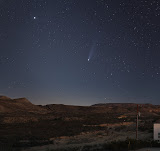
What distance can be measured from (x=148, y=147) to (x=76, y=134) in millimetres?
14435

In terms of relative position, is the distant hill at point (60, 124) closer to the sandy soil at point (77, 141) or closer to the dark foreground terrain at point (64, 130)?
the dark foreground terrain at point (64, 130)

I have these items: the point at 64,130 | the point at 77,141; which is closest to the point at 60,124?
the point at 64,130

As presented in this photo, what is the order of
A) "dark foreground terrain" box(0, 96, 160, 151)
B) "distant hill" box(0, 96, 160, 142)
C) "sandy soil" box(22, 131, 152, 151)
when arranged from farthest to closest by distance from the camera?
"distant hill" box(0, 96, 160, 142) < "dark foreground terrain" box(0, 96, 160, 151) < "sandy soil" box(22, 131, 152, 151)

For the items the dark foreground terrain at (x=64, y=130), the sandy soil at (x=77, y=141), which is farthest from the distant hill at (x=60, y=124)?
the sandy soil at (x=77, y=141)

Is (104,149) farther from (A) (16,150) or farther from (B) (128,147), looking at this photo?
(A) (16,150)

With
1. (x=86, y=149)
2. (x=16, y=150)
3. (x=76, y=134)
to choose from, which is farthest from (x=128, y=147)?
(x=76, y=134)

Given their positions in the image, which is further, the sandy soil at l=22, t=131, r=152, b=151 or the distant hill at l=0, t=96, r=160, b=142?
the distant hill at l=0, t=96, r=160, b=142

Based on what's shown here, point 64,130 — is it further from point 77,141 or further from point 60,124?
point 77,141

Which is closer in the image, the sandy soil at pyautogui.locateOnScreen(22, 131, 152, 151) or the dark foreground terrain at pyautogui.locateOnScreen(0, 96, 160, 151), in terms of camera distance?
the sandy soil at pyautogui.locateOnScreen(22, 131, 152, 151)

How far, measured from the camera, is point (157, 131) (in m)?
18.1

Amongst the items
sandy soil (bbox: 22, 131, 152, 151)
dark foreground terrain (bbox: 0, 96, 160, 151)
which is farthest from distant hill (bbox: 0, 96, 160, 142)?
sandy soil (bbox: 22, 131, 152, 151)

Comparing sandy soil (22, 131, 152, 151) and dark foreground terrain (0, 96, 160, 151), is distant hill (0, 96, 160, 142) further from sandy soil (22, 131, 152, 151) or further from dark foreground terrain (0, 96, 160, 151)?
sandy soil (22, 131, 152, 151)

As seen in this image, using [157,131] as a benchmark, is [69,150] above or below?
below

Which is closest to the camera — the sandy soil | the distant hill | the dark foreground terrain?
the sandy soil
